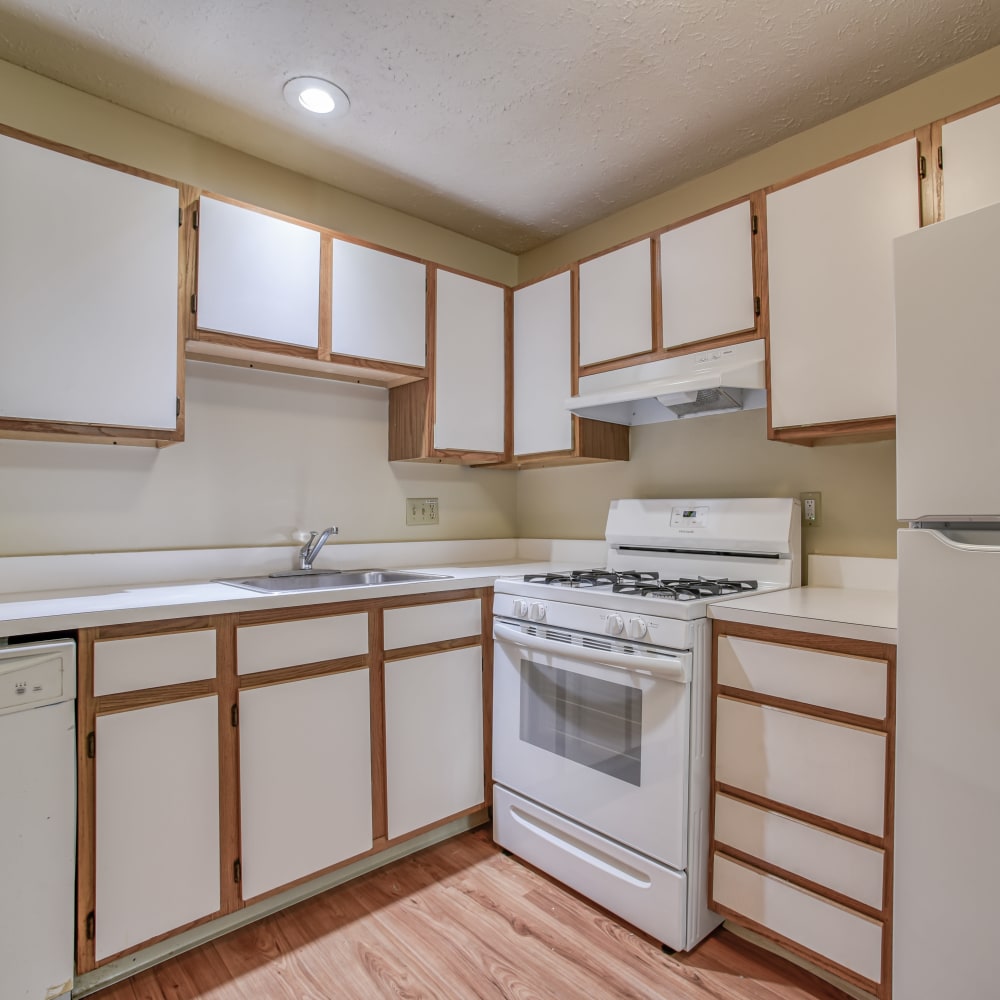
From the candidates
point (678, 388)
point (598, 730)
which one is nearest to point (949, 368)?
point (678, 388)

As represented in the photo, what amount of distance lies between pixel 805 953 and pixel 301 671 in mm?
1461

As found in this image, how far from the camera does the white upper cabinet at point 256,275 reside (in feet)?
6.45

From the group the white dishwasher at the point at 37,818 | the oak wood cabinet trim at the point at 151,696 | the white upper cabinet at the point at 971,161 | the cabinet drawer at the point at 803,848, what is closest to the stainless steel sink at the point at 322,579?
the oak wood cabinet trim at the point at 151,696

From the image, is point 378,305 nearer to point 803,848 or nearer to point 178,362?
point 178,362

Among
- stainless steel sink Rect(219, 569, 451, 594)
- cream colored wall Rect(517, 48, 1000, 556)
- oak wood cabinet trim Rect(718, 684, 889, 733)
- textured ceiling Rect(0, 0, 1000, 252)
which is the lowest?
oak wood cabinet trim Rect(718, 684, 889, 733)

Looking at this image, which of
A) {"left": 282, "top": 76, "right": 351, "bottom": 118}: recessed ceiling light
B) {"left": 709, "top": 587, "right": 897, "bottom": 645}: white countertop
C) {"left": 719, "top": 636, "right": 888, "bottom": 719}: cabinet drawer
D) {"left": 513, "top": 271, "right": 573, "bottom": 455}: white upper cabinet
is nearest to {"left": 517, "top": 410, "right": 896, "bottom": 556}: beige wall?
{"left": 709, "top": 587, "right": 897, "bottom": 645}: white countertop

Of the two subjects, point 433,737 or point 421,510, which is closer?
point 433,737

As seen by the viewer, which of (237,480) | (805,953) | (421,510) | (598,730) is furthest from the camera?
(421,510)

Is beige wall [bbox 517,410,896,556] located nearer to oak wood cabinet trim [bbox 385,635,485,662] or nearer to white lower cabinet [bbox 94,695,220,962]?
oak wood cabinet trim [bbox 385,635,485,662]

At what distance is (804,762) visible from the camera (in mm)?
1526

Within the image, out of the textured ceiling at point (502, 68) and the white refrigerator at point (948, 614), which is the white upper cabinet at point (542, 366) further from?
the white refrigerator at point (948, 614)

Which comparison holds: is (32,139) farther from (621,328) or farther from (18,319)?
(621,328)

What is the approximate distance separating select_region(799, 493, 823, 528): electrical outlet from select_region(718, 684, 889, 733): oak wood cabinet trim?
0.73 metres

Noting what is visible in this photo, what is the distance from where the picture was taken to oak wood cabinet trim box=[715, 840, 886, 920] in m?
1.42
